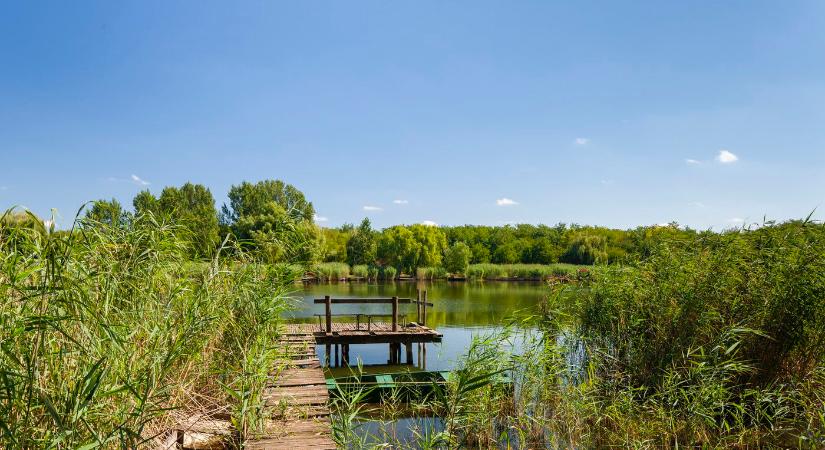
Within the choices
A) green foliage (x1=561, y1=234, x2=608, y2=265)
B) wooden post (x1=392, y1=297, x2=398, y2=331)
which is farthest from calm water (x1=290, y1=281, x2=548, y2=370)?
green foliage (x1=561, y1=234, x2=608, y2=265)

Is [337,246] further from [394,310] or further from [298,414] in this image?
[298,414]

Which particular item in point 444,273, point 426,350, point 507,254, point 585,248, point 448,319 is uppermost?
point 585,248

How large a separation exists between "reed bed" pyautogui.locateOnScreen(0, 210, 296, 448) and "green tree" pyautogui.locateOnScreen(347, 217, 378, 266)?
4888cm

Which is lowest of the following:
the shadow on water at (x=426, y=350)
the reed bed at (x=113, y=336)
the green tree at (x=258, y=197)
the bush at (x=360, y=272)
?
the shadow on water at (x=426, y=350)

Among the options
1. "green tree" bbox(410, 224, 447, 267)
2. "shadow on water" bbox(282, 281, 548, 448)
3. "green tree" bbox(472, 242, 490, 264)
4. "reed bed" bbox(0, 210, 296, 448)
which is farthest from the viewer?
"green tree" bbox(472, 242, 490, 264)

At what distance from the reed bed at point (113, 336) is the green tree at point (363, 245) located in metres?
48.9

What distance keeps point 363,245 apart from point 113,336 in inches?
2090

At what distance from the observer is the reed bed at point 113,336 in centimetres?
280

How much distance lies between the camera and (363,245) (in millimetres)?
55906

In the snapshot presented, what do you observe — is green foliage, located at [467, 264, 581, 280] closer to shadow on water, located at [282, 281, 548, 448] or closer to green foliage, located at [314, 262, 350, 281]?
green foliage, located at [314, 262, 350, 281]

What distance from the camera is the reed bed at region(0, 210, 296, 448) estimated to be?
9.18 ft

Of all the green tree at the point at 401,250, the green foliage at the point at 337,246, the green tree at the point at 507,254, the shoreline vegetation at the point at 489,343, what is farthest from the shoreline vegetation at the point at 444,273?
the shoreline vegetation at the point at 489,343

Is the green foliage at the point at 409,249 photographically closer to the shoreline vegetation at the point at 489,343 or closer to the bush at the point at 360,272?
the bush at the point at 360,272

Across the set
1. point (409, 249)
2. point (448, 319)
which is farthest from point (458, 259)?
point (448, 319)
